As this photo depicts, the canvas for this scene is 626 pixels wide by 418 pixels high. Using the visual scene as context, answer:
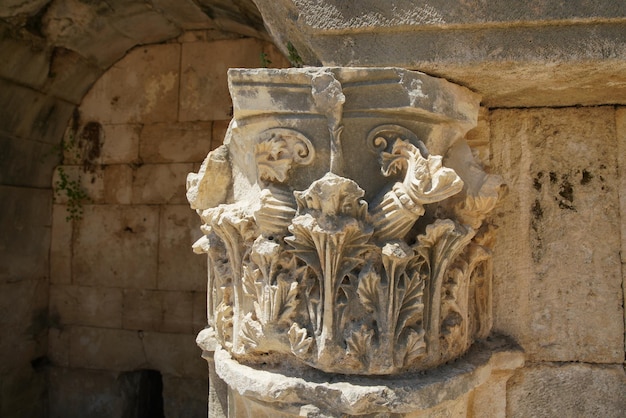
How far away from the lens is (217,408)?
2.40m

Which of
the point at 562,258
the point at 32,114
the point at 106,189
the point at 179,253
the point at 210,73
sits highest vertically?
the point at 210,73

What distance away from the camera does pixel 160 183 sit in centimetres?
463

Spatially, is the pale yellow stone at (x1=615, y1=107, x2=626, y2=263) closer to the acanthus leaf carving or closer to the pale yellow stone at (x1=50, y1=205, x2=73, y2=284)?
the acanthus leaf carving

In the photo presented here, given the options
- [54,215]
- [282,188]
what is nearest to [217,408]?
[282,188]

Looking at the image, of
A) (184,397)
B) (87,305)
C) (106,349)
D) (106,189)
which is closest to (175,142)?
(106,189)

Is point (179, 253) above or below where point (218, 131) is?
below

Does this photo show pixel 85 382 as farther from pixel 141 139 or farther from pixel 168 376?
pixel 141 139

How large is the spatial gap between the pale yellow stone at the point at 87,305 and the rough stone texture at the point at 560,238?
3.71m

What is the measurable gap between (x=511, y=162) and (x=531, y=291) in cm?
55

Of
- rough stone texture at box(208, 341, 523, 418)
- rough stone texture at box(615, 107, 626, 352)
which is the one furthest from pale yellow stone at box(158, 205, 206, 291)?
rough stone texture at box(615, 107, 626, 352)

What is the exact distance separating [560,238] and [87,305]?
424cm

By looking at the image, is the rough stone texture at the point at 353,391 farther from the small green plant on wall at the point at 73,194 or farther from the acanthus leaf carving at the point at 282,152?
the small green plant on wall at the point at 73,194

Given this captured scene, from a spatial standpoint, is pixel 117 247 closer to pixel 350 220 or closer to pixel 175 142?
pixel 175 142

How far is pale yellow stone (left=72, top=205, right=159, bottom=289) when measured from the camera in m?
4.66
